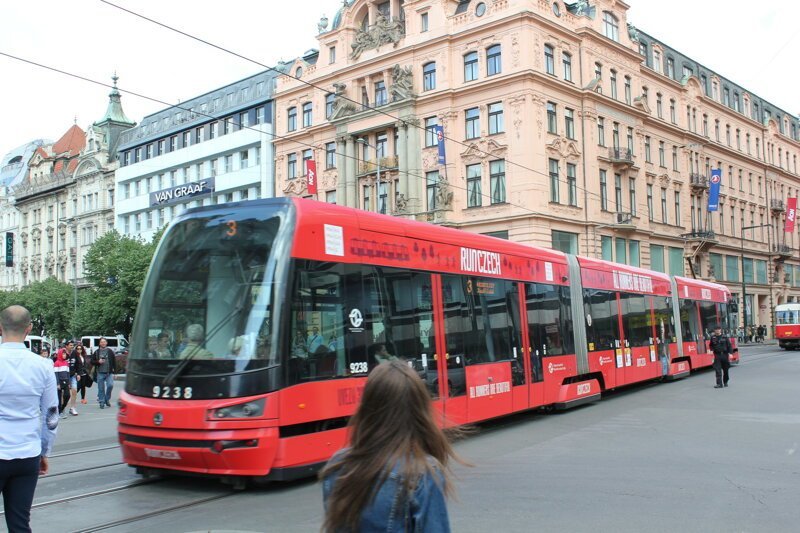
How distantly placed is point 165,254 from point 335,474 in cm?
681

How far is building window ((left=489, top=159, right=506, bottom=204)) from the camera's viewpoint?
38.8m

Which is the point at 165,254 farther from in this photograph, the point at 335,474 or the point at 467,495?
the point at 335,474

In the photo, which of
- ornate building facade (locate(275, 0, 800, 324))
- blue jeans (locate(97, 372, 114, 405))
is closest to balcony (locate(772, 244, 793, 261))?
ornate building facade (locate(275, 0, 800, 324))

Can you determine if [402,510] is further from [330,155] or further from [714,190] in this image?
[714,190]

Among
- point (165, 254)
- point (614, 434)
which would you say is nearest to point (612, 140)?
point (614, 434)

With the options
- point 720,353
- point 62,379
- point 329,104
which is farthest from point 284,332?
point 329,104

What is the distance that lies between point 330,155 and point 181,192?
17506 mm

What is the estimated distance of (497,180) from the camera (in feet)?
128

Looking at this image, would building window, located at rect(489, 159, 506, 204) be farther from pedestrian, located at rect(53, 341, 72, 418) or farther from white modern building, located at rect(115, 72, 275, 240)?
pedestrian, located at rect(53, 341, 72, 418)

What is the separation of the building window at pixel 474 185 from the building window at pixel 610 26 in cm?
1247

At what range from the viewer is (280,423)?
307 inches

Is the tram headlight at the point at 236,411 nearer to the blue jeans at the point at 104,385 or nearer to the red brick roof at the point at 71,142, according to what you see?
the blue jeans at the point at 104,385

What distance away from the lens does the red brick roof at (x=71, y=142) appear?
77.4 metres

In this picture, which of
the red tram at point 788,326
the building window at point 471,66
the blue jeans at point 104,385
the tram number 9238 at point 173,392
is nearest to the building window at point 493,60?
the building window at point 471,66
